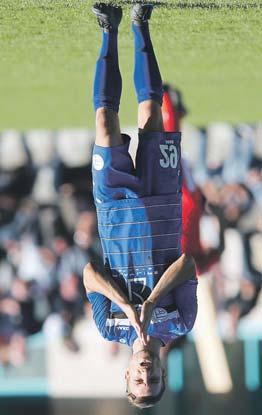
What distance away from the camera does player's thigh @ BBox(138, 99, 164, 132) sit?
4.64m

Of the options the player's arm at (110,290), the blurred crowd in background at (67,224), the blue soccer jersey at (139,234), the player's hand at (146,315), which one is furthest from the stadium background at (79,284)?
the player's hand at (146,315)

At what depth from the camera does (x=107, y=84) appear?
15.0 ft

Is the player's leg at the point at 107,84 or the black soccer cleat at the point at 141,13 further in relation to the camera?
the black soccer cleat at the point at 141,13

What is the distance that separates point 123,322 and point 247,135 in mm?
4995

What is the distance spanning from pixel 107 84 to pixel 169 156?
0.50m

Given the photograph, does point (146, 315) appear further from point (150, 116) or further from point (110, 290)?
point (150, 116)

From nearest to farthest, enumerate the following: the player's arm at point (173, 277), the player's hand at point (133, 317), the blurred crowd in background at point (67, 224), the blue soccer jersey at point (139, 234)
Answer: the player's hand at point (133, 317), the player's arm at point (173, 277), the blue soccer jersey at point (139, 234), the blurred crowd in background at point (67, 224)

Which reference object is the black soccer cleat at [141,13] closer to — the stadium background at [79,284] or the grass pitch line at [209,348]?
the stadium background at [79,284]

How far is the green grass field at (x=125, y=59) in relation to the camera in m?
5.19

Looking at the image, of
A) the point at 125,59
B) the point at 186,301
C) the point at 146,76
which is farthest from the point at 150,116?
the point at 125,59

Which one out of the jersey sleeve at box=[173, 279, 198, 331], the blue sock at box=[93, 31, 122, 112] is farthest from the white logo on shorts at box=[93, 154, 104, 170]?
the jersey sleeve at box=[173, 279, 198, 331]

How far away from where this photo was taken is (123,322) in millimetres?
4457

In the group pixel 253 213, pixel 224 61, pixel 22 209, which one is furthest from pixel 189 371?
pixel 224 61

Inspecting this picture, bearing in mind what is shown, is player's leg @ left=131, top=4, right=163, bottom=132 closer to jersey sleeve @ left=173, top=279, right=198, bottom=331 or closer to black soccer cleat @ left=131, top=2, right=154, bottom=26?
black soccer cleat @ left=131, top=2, right=154, bottom=26
